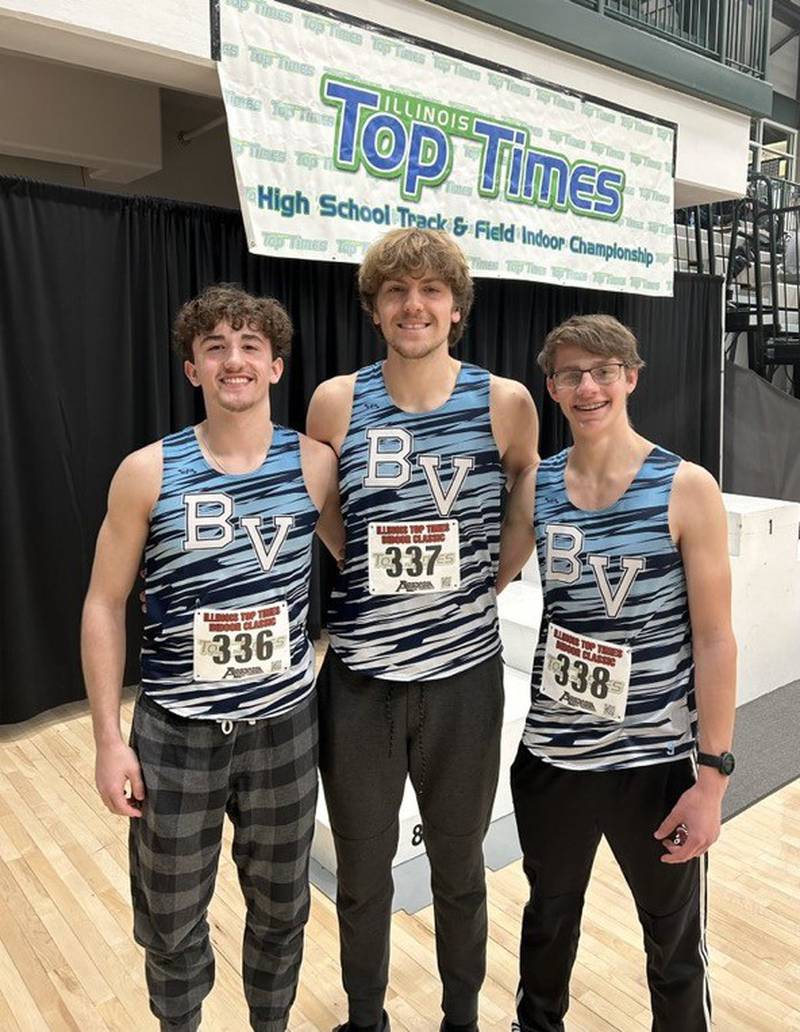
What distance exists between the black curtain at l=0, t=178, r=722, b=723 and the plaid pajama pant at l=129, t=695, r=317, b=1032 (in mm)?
2211

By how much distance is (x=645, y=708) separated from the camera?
1.30 m

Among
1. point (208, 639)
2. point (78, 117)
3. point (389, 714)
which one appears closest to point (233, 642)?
point (208, 639)

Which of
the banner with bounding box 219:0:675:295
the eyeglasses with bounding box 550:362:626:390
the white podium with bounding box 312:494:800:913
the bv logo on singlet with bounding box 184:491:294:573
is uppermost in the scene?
the banner with bounding box 219:0:675:295

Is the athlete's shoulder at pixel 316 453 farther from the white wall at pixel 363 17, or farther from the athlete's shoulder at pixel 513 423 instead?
the white wall at pixel 363 17

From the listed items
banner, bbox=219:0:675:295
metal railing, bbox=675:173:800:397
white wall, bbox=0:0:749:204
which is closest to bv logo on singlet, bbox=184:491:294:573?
banner, bbox=219:0:675:295

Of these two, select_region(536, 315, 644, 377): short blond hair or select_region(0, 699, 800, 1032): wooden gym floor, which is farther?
select_region(0, 699, 800, 1032): wooden gym floor

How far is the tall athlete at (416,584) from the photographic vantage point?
1.36 metres

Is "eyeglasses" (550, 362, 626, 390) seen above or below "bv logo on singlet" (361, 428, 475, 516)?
above

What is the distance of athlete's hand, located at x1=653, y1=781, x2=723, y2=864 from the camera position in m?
1.26

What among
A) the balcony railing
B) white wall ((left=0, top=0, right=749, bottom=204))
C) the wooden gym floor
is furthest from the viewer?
the balcony railing

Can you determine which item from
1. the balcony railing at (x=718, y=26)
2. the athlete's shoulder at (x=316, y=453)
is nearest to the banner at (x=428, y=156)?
the balcony railing at (x=718, y=26)

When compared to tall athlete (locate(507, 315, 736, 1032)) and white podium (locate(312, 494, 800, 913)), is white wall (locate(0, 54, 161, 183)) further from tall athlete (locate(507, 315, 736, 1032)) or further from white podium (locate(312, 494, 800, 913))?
tall athlete (locate(507, 315, 736, 1032))

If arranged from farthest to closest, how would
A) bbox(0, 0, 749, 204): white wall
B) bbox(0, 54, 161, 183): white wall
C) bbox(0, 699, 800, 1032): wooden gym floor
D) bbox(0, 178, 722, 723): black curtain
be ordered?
bbox(0, 54, 161, 183): white wall → bbox(0, 178, 722, 723): black curtain → bbox(0, 0, 749, 204): white wall → bbox(0, 699, 800, 1032): wooden gym floor

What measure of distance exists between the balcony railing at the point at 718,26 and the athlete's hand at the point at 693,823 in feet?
16.3
